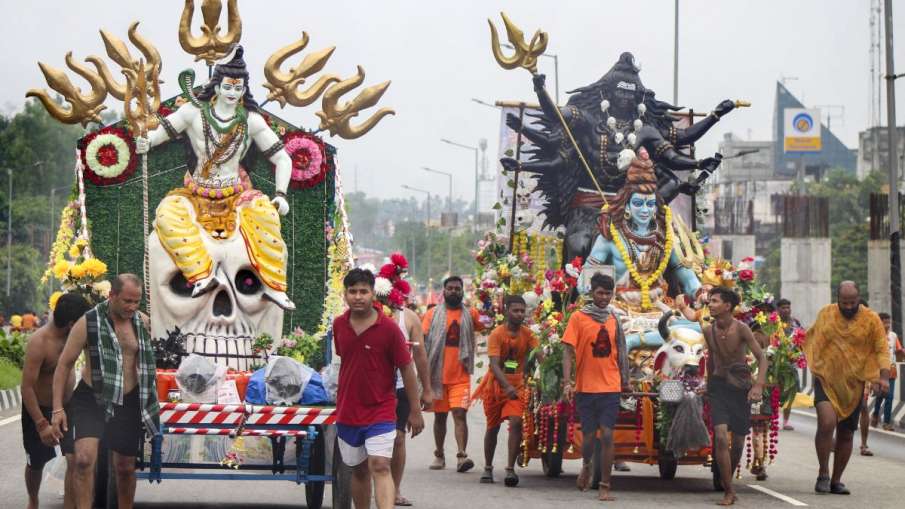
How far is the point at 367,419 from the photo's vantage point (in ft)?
34.8

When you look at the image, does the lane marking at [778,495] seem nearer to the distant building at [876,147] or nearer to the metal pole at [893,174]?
the metal pole at [893,174]

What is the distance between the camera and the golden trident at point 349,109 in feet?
54.9

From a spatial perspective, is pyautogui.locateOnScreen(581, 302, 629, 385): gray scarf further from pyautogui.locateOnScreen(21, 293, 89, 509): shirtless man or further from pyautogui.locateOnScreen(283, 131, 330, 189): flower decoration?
pyautogui.locateOnScreen(21, 293, 89, 509): shirtless man

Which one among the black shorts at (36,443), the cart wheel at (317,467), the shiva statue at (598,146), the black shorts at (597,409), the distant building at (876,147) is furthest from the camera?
the distant building at (876,147)

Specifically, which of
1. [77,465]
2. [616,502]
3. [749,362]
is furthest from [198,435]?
[749,362]

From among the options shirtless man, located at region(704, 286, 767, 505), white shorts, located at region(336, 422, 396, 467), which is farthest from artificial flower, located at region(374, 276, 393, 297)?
shirtless man, located at region(704, 286, 767, 505)

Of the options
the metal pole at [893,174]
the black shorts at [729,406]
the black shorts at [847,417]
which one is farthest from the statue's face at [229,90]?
the metal pole at [893,174]

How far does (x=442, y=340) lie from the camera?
17.1 m

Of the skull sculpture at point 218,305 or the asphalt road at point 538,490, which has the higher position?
the skull sculpture at point 218,305

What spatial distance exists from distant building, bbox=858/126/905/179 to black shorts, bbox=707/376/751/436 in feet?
199

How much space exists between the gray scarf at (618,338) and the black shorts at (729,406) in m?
0.73

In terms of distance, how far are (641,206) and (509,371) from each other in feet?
7.71

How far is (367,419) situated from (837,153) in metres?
112

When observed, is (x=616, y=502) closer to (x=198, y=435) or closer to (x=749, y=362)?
(x=749, y=362)
